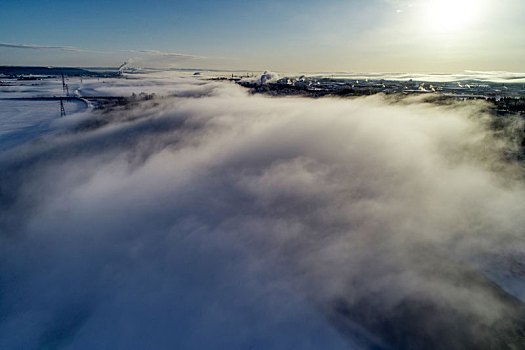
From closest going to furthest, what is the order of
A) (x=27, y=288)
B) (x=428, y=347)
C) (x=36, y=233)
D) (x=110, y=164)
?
(x=428, y=347) → (x=27, y=288) → (x=36, y=233) → (x=110, y=164)

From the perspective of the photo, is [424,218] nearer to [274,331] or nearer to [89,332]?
[274,331]

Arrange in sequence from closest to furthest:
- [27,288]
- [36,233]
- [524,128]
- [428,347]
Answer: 1. [428,347]
2. [27,288]
3. [36,233]
4. [524,128]

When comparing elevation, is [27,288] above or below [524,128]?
below

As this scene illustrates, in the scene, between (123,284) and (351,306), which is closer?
(351,306)

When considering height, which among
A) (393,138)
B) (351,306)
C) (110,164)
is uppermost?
(393,138)

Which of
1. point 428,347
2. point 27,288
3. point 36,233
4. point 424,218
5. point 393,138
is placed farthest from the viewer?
point 393,138

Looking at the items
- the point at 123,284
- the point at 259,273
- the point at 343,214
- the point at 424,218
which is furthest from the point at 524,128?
the point at 123,284

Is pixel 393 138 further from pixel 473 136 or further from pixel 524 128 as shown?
pixel 524 128

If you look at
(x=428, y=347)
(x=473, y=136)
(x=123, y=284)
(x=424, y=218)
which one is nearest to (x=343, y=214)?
(x=424, y=218)

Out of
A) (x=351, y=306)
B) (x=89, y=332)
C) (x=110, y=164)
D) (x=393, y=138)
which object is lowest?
(x=89, y=332)
